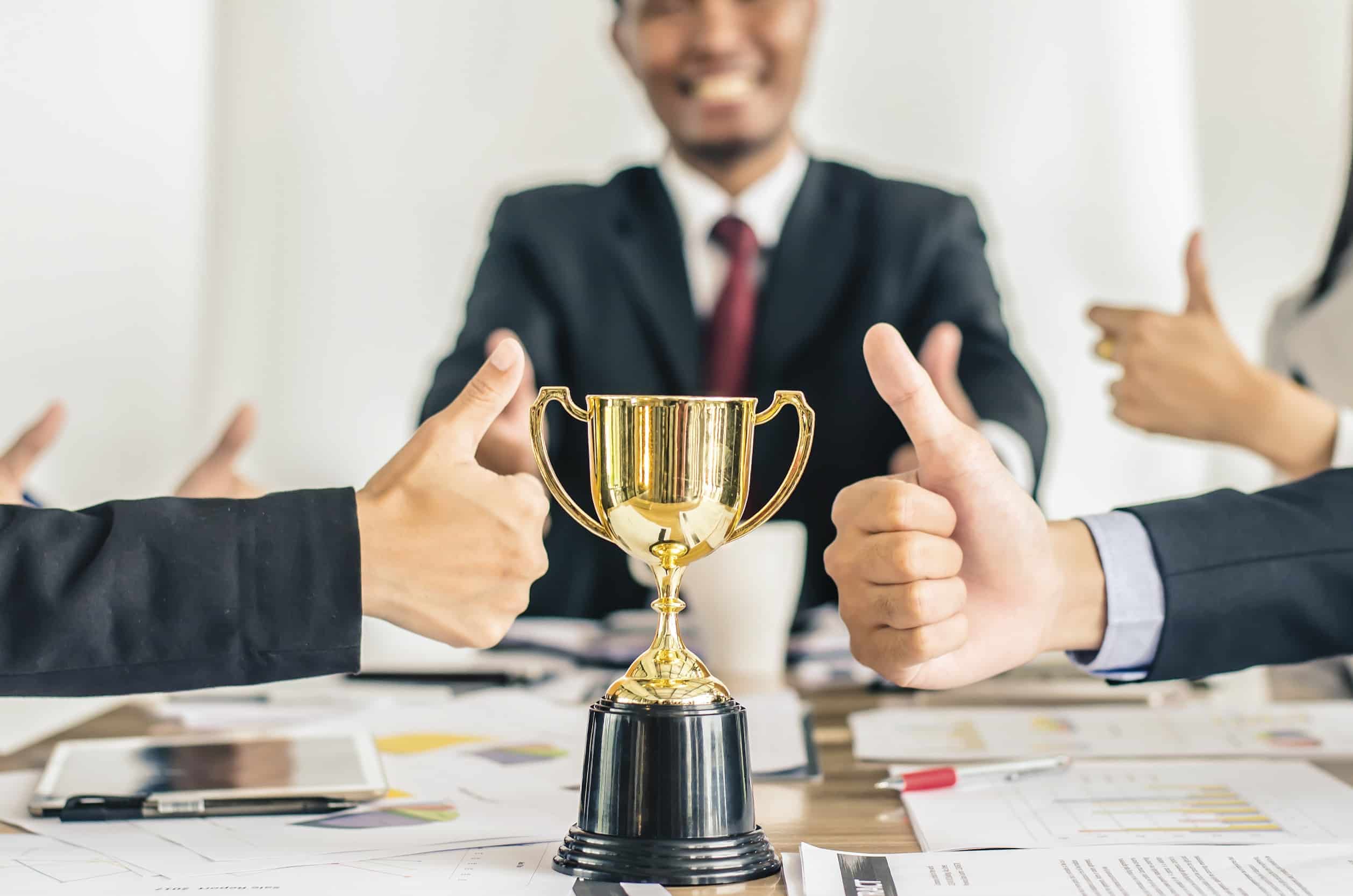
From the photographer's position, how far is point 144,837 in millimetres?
726

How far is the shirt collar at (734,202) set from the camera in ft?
8.61

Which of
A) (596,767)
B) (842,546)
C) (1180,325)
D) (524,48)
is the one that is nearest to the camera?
(596,767)

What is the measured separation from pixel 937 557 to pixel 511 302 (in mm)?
2000

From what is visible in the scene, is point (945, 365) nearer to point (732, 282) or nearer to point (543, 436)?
point (732, 282)

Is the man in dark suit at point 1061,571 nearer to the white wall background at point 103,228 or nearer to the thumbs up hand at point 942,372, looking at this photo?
the thumbs up hand at point 942,372

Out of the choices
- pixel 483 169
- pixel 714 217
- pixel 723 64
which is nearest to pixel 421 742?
pixel 714 217

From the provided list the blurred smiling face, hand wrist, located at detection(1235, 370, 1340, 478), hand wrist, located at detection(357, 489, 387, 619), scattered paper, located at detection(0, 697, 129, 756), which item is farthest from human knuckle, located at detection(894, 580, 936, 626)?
the blurred smiling face

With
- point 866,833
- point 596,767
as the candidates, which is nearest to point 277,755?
point 596,767

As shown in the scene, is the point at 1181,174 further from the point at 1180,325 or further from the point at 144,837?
the point at 144,837

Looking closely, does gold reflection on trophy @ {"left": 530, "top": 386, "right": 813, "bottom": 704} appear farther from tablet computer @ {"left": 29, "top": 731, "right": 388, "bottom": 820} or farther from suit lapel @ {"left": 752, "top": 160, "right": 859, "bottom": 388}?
suit lapel @ {"left": 752, "top": 160, "right": 859, "bottom": 388}

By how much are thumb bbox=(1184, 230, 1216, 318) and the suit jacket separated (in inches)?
27.3

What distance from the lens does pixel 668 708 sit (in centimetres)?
68

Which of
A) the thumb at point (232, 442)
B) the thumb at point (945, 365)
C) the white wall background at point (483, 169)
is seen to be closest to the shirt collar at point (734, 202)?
the white wall background at point (483, 169)

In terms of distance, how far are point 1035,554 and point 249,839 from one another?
0.54m
